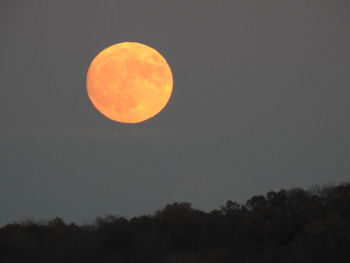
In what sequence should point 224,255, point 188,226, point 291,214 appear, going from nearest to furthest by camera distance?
point 224,255, point 291,214, point 188,226

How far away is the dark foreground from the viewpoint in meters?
60.6

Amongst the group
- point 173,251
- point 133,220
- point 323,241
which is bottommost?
point 323,241

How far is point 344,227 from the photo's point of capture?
193 ft

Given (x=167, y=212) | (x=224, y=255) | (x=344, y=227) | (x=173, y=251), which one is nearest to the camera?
(x=344, y=227)

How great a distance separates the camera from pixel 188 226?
82688mm

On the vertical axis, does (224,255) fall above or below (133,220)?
below

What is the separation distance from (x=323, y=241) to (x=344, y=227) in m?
2.01

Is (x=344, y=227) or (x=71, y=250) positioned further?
(x=71, y=250)

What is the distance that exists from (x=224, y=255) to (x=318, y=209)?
10751mm

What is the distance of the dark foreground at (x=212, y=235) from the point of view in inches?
2384

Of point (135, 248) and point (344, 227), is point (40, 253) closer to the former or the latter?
point (135, 248)

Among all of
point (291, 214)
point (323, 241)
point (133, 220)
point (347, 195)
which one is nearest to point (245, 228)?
point (291, 214)

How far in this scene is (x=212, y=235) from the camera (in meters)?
78.6

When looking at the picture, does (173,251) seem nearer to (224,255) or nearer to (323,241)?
(224,255)
